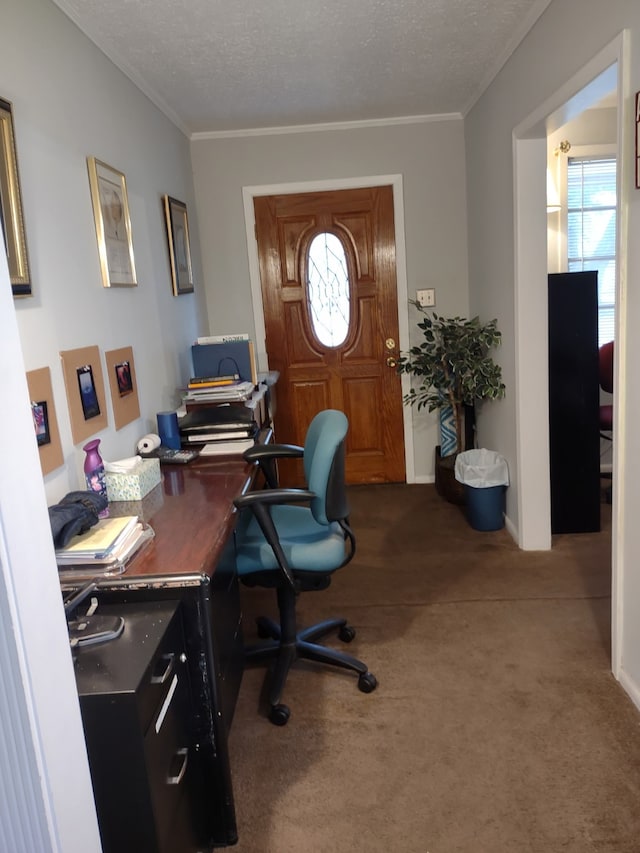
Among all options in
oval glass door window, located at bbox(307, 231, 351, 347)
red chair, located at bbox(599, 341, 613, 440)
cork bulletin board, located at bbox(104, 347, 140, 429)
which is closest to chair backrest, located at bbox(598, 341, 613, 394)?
red chair, located at bbox(599, 341, 613, 440)

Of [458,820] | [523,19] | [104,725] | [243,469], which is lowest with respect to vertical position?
[458,820]

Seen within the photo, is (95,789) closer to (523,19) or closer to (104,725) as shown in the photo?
(104,725)

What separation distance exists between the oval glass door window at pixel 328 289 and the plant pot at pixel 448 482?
3.38 ft

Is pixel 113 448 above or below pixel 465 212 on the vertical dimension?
below

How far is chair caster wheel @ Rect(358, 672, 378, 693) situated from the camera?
2191 mm

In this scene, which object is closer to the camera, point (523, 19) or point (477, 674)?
point (477, 674)

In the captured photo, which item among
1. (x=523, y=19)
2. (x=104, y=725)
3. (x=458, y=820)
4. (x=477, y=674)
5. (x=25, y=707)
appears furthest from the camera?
(x=523, y=19)

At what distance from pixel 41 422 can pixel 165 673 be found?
2.79ft

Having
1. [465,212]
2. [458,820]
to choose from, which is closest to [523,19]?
[465,212]

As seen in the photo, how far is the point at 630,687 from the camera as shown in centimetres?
206

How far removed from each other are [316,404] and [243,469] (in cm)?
199

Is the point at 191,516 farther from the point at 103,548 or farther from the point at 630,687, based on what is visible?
the point at 630,687

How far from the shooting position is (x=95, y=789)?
118 cm

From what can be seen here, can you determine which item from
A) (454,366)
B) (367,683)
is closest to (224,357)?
(454,366)
